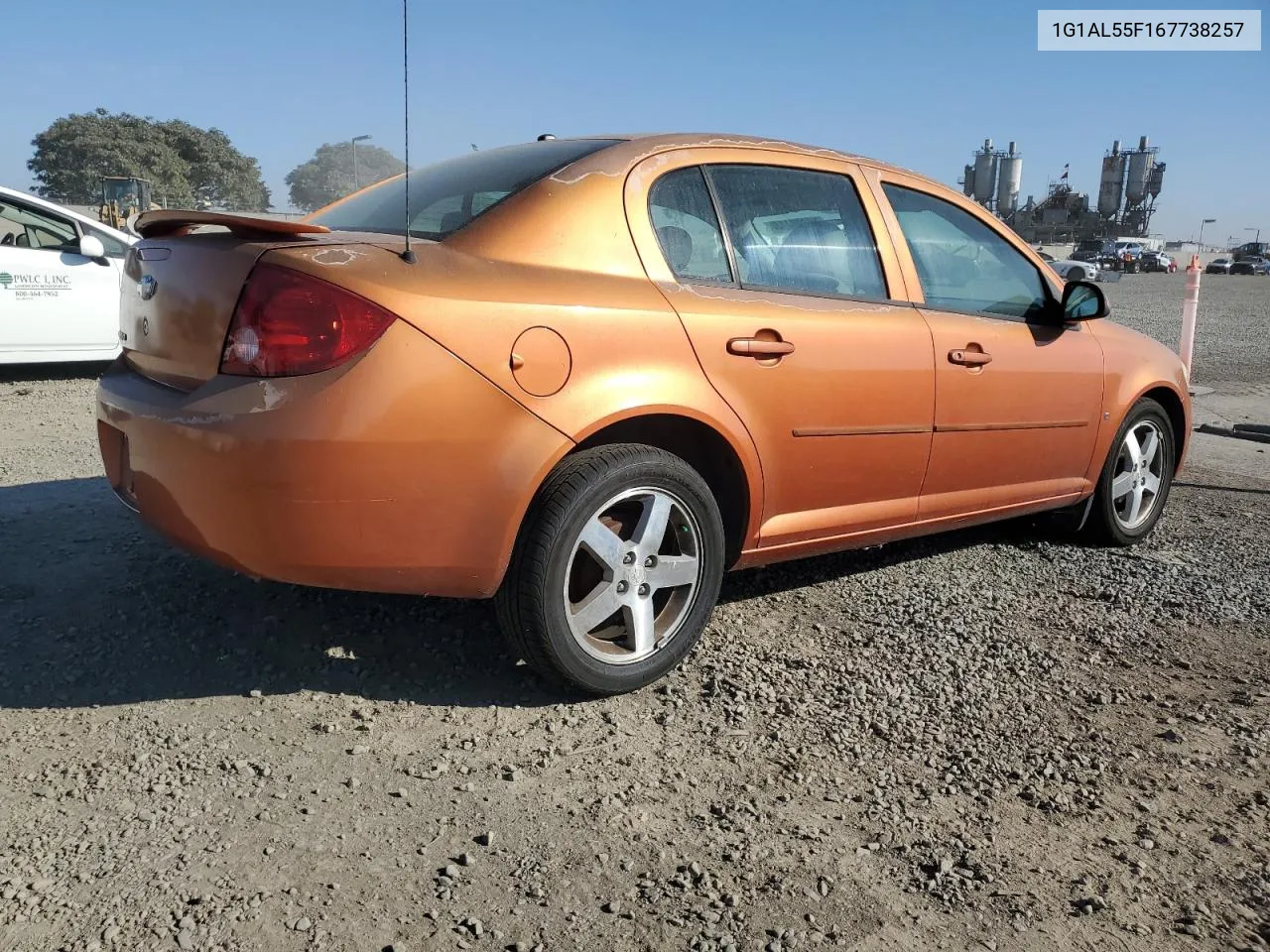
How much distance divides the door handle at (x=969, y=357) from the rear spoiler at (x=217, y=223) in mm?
2139

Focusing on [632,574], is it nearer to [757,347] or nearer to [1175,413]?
[757,347]

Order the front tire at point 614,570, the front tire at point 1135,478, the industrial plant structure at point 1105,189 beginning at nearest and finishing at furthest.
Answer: the front tire at point 614,570 < the front tire at point 1135,478 < the industrial plant structure at point 1105,189

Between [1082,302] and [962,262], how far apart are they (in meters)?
0.60

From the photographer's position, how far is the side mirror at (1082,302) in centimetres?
410

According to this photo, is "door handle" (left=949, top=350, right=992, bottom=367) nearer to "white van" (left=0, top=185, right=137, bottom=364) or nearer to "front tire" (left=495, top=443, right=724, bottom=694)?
"front tire" (left=495, top=443, right=724, bottom=694)

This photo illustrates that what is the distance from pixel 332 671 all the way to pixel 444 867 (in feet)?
3.44

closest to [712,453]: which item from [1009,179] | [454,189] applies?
[454,189]

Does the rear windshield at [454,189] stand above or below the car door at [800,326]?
above

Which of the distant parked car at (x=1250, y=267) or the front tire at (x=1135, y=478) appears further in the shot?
the distant parked car at (x=1250, y=267)

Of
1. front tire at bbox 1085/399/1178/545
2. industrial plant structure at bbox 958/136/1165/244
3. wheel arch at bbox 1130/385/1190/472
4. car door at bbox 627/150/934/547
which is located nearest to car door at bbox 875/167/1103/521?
car door at bbox 627/150/934/547

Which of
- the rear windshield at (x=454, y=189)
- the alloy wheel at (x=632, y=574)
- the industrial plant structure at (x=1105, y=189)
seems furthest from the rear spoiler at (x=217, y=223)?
the industrial plant structure at (x=1105, y=189)

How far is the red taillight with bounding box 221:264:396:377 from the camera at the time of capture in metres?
2.40

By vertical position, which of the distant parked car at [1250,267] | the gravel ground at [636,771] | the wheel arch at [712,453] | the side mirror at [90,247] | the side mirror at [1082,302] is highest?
the distant parked car at [1250,267]

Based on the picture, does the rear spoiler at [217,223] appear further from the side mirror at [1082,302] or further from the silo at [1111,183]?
the silo at [1111,183]
